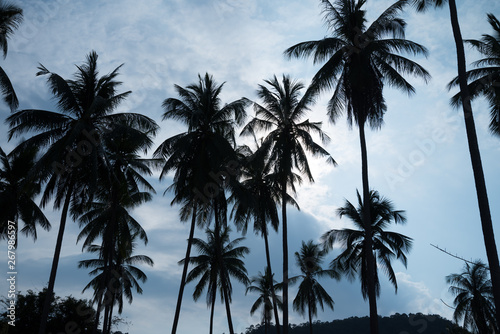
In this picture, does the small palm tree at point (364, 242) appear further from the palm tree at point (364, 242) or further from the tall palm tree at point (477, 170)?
the tall palm tree at point (477, 170)

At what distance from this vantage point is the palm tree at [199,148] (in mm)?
24219

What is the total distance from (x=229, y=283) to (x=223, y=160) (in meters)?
12.7

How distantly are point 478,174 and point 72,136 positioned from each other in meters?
15.6

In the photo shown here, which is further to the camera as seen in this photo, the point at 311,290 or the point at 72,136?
the point at 311,290

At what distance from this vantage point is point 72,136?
19.9 meters

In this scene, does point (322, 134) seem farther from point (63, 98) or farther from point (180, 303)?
point (63, 98)

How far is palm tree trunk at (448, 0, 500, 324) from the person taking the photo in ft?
40.1

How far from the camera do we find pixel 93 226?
29156mm

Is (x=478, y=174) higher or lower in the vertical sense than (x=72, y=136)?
lower

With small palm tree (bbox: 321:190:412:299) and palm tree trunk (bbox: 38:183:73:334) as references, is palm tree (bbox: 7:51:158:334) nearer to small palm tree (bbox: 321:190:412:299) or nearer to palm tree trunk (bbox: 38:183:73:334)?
palm tree trunk (bbox: 38:183:73:334)

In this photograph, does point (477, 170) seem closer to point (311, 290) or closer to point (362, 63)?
point (362, 63)

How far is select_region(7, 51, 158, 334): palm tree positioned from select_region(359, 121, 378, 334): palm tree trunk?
10.7 m

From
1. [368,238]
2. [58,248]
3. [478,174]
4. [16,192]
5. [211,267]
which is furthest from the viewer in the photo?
[211,267]

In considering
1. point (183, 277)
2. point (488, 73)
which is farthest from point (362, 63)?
point (183, 277)
